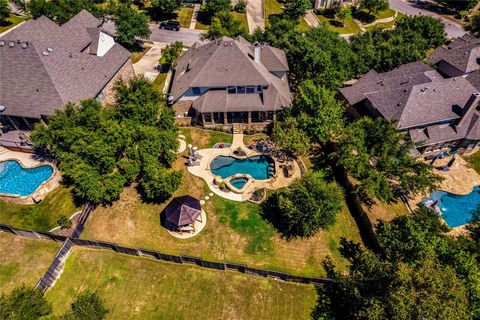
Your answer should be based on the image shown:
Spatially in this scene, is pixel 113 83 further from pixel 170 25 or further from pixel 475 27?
pixel 475 27

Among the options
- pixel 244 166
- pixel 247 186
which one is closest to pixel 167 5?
pixel 244 166

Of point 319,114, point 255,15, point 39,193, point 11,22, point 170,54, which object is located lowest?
point 255,15

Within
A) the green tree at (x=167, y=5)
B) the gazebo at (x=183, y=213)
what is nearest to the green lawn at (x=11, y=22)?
the green tree at (x=167, y=5)

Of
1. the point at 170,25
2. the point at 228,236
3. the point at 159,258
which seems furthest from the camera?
the point at 170,25

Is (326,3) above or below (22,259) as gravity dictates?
above

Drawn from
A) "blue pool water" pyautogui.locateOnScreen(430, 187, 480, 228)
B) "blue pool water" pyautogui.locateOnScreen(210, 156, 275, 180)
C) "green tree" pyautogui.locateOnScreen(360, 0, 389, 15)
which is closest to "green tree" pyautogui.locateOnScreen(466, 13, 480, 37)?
"green tree" pyautogui.locateOnScreen(360, 0, 389, 15)

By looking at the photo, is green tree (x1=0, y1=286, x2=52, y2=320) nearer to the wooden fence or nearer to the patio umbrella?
the wooden fence

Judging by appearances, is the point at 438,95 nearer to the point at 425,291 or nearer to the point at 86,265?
the point at 425,291
